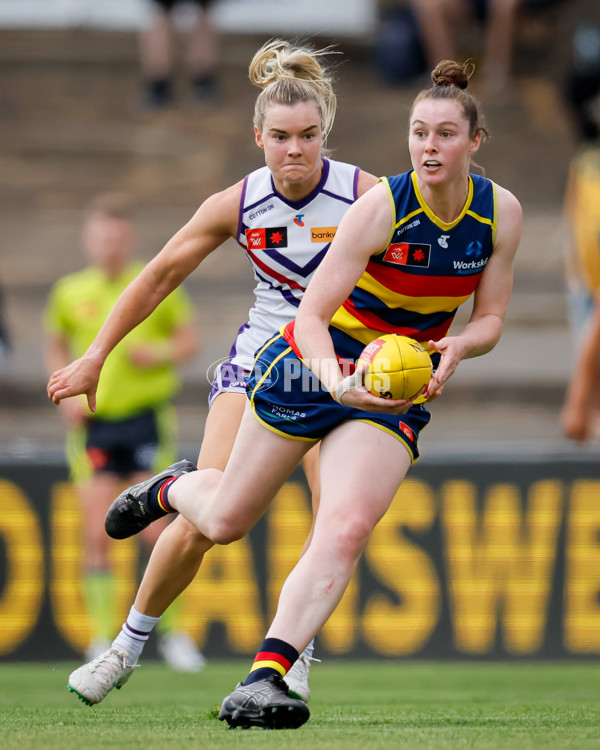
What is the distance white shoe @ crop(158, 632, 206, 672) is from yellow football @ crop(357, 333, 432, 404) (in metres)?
4.54

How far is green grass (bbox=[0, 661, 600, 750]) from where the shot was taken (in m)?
4.03

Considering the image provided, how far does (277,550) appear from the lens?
8703 millimetres

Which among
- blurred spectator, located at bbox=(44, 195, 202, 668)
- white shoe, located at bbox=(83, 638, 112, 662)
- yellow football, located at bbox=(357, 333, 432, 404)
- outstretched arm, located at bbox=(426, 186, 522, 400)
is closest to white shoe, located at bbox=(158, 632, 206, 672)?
blurred spectator, located at bbox=(44, 195, 202, 668)

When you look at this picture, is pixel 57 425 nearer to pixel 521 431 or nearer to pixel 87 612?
pixel 87 612

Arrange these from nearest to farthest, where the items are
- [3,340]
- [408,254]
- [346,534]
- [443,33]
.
Result: [346,534]
[408,254]
[3,340]
[443,33]

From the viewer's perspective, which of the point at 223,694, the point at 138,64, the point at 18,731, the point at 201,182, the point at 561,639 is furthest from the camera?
the point at 138,64

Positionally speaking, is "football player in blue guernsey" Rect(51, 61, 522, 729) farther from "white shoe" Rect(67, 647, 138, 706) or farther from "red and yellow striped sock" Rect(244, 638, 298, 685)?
"white shoe" Rect(67, 647, 138, 706)

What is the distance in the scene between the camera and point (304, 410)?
448cm

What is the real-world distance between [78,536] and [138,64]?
29.0ft

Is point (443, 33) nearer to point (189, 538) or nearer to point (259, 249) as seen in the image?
point (259, 249)

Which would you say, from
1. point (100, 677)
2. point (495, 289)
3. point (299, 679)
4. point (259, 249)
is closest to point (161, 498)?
point (100, 677)

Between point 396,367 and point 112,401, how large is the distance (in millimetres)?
4773

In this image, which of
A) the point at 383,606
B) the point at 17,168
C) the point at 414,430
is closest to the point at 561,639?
the point at 383,606

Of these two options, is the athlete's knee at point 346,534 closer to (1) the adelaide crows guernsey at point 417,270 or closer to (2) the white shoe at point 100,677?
(1) the adelaide crows guernsey at point 417,270
